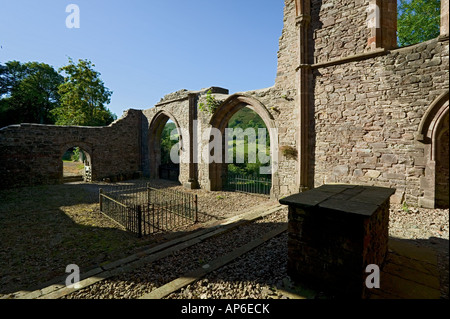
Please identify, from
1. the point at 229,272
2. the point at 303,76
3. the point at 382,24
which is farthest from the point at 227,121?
the point at 229,272

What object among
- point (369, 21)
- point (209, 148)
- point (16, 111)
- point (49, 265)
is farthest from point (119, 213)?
point (16, 111)

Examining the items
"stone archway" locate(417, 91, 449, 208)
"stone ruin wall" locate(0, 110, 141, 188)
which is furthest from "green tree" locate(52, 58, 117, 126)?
"stone archway" locate(417, 91, 449, 208)

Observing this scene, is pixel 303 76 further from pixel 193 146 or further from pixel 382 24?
pixel 193 146

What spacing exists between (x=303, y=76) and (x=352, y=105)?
2.02 meters

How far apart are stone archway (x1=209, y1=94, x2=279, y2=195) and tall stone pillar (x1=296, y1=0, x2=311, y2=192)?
117cm

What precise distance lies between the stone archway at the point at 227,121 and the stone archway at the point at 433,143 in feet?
14.9

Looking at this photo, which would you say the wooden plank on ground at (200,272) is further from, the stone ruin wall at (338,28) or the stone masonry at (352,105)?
the stone ruin wall at (338,28)

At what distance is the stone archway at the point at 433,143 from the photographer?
19.0 ft

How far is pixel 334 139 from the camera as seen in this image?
7.85 metres

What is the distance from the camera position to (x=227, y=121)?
11.6m

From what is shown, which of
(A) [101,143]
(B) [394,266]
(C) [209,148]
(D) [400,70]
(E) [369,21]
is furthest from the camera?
(A) [101,143]

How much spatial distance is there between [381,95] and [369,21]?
2453 mm

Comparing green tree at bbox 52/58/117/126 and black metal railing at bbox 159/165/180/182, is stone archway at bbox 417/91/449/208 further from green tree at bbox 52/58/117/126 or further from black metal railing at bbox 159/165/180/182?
green tree at bbox 52/58/117/126

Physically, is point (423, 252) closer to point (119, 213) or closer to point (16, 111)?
point (119, 213)
